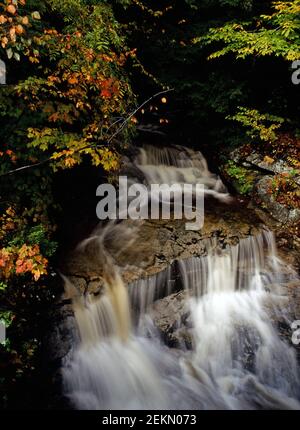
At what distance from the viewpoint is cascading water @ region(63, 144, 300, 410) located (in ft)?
17.8

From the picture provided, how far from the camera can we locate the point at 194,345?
20.2 ft

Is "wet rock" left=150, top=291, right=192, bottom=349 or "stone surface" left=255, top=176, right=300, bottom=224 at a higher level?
"stone surface" left=255, top=176, right=300, bottom=224

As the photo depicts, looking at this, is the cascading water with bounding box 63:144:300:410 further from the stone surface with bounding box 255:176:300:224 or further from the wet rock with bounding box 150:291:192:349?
the stone surface with bounding box 255:176:300:224

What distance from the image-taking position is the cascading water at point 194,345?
543 centimetres

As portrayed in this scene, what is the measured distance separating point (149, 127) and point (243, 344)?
26.0 ft

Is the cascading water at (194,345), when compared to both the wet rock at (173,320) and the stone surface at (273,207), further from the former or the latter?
the stone surface at (273,207)

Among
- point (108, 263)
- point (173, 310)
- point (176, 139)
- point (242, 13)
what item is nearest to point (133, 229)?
point (108, 263)

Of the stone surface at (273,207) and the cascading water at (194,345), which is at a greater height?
the stone surface at (273,207)

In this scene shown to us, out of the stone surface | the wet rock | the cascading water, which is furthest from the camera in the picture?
the stone surface

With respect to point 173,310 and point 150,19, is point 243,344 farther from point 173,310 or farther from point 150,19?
point 150,19

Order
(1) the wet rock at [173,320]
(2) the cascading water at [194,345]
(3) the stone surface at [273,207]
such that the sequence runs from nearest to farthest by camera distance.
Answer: (2) the cascading water at [194,345] → (1) the wet rock at [173,320] → (3) the stone surface at [273,207]

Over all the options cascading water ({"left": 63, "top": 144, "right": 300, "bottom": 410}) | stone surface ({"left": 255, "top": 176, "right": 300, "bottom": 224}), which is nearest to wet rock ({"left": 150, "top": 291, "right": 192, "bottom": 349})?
cascading water ({"left": 63, "top": 144, "right": 300, "bottom": 410})

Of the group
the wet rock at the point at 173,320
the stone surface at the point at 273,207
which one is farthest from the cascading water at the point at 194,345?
the stone surface at the point at 273,207

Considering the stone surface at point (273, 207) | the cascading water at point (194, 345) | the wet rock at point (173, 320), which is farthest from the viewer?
the stone surface at point (273, 207)
